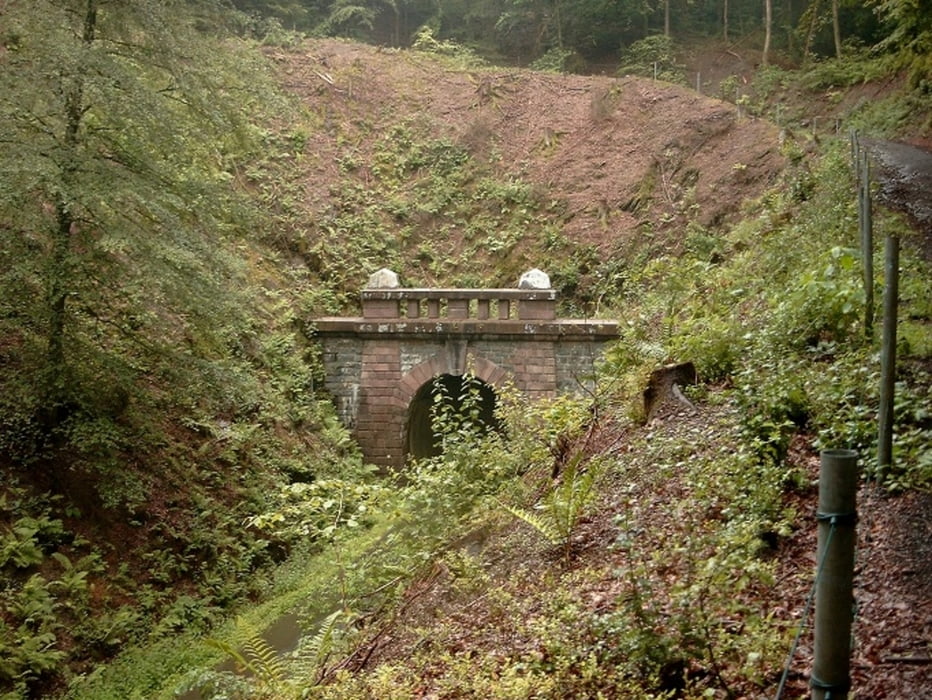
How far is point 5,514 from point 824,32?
97.1 feet

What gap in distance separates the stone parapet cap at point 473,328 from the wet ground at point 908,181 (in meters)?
5.03

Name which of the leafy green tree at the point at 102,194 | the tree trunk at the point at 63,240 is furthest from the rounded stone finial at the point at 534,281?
the tree trunk at the point at 63,240

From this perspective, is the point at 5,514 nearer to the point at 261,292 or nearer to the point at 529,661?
the point at 529,661

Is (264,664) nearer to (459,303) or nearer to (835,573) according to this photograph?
(835,573)

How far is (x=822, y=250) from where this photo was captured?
8.76 metres

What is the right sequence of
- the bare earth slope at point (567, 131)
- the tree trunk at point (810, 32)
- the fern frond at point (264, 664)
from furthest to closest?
the tree trunk at point (810, 32) < the bare earth slope at point (567, 131) < the fern frond at point (264, 664)

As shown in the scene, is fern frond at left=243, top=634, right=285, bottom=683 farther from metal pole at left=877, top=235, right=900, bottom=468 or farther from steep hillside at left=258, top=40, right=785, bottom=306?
steep hillside at left=258, top=40, right=785, bottom=306

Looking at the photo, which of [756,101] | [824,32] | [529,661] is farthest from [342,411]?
[824,32]

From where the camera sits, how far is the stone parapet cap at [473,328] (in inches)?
591

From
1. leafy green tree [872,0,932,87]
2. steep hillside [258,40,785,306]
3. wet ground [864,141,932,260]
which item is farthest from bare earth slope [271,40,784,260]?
leafy green tree [872,0,932,87]

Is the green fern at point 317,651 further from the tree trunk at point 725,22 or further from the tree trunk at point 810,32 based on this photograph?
the tree trunk at point 725,22

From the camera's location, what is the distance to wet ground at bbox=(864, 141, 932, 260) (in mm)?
9758

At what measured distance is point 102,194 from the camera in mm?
8539

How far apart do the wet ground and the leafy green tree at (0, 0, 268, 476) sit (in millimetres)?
8138
